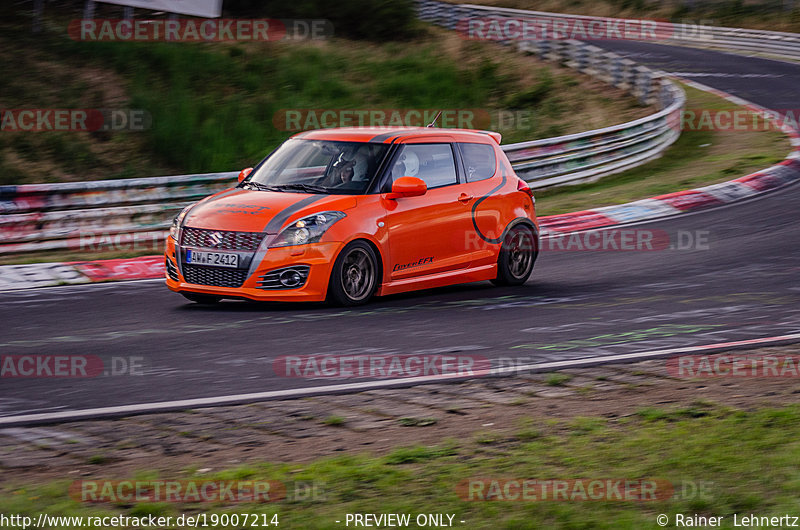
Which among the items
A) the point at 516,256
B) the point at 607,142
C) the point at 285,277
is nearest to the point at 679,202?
the point at 607,142

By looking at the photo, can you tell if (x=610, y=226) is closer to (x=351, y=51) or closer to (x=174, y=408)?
(x=174, y=408)

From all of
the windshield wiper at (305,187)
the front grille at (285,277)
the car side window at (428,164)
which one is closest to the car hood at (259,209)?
the windshield wiper at (305,187)

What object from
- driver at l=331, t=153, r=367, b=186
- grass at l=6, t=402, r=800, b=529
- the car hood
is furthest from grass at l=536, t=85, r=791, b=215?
grass at l=6, t=402, r=800, b=529

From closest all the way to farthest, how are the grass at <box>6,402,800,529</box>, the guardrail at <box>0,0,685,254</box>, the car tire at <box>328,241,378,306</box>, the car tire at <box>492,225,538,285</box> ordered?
the grass at <box>6,402,800,529</box> < the car tire at <box>328,241,378,306</box> < the car tire at <box>492,225,538,285</box> < the guardrail at <box>0,0,685,254</box>

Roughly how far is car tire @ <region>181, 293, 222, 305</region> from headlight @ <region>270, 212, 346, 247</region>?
823mm

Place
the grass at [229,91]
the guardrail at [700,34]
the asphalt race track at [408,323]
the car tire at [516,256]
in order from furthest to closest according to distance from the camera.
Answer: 1. the guardrail at [700,34]
2. the grass at [229,91]
3. the car tire at [516,256]
4. the asphalt race track at [408,323]

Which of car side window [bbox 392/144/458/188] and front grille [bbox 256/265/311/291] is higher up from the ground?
car side window [bbox 392/144/458/188]

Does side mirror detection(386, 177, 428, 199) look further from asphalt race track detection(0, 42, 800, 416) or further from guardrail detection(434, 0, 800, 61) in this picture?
guardrail detection(434, 0, 800, 61)

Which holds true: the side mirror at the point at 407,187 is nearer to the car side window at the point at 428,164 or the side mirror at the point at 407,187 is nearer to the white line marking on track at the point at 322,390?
the car side window at the point at 428,164

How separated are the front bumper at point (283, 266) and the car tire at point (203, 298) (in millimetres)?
93

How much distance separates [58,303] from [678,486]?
7.05 metres

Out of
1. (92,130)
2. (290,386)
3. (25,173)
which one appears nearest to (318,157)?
(290,386)

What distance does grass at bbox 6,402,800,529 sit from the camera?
15.1 ft

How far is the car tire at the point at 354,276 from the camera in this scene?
31.2 feet
